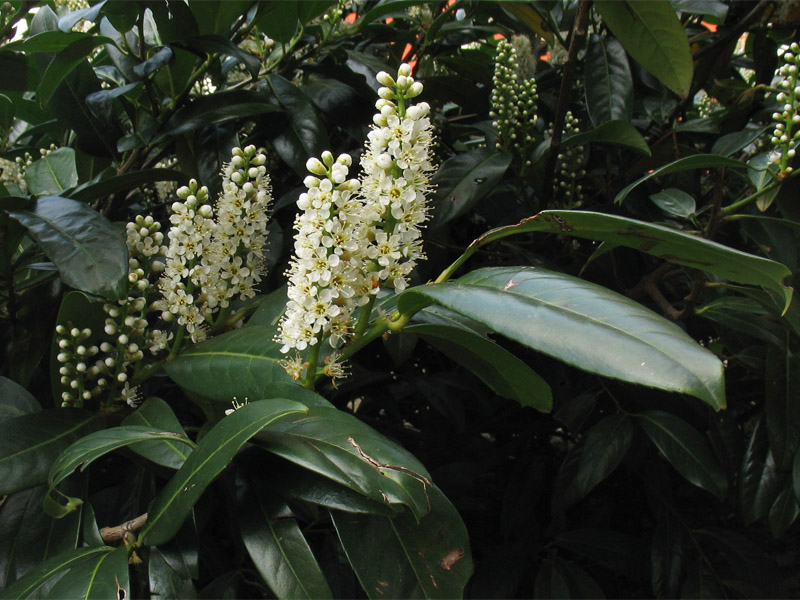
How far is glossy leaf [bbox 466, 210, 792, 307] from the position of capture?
1.64 feet

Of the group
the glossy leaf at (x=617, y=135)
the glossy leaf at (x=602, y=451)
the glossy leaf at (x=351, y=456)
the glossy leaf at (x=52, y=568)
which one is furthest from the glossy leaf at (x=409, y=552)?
the glossy leaf at (x=617, y=135)

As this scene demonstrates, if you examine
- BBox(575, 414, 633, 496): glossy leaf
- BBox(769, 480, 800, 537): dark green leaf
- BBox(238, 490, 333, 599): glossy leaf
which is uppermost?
BBox(238, 490, 333, 599): glossy leaf

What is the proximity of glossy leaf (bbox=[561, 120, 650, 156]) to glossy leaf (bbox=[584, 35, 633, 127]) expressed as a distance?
128 mm

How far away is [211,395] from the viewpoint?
0.74 metres

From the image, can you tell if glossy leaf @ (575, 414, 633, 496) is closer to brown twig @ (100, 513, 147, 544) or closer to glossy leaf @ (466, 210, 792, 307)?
glossy leaf @ (466, 210, 792, 307)

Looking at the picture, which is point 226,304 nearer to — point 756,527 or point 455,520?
point 455,520

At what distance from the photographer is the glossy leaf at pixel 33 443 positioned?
0.69 metres

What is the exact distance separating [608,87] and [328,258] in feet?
2.72

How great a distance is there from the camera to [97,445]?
62 cm

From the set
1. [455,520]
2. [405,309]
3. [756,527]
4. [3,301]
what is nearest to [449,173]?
[405,309]

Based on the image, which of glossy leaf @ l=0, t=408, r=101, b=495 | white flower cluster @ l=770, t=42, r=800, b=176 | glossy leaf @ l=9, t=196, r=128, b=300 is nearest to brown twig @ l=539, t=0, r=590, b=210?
white flower cluster @ l=770, t=42, r=800, b=176

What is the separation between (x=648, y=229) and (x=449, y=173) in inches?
24.3

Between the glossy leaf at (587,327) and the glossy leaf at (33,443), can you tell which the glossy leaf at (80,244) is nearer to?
the glossy leaf at (33,443)

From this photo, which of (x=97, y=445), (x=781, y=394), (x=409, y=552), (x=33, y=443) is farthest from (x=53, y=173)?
(x=781, y=394)
